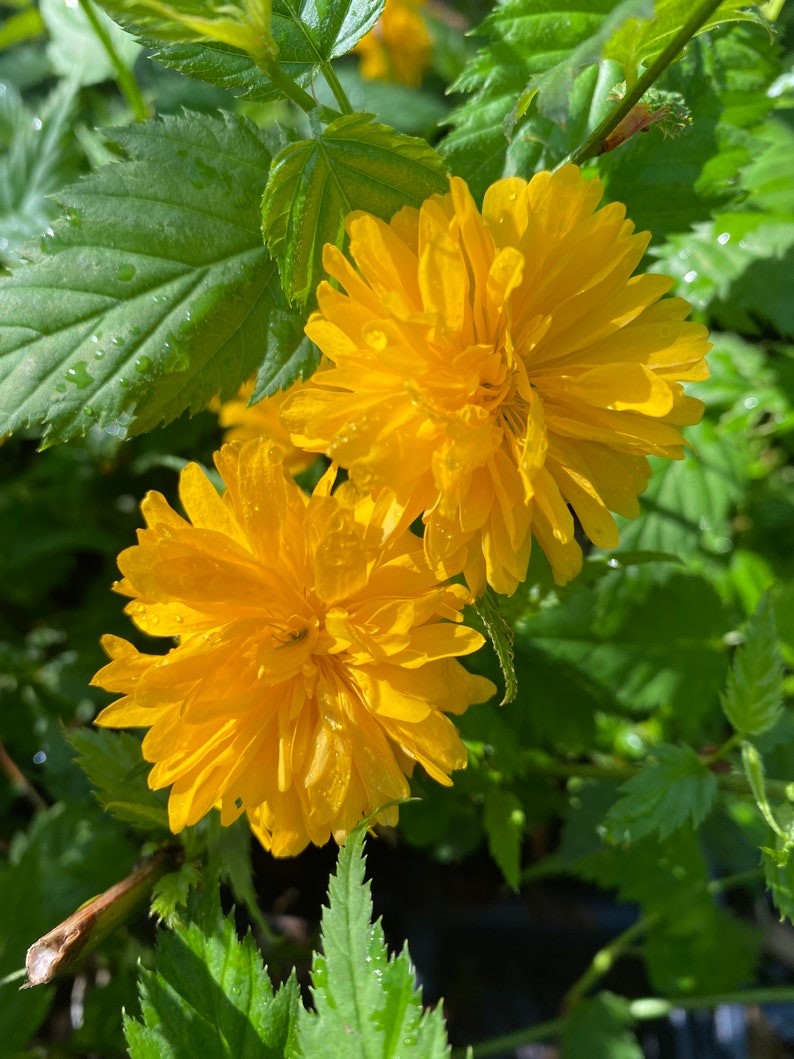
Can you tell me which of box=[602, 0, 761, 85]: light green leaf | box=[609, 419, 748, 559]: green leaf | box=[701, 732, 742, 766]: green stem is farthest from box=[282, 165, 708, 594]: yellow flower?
box=[609, 419, 748, 559]: green leaf

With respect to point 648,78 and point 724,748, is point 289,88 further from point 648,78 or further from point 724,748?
point 724,748

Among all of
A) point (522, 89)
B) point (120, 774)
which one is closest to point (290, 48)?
point (522, 89)

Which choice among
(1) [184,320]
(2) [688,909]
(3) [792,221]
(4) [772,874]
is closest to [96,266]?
(1) [184,320]

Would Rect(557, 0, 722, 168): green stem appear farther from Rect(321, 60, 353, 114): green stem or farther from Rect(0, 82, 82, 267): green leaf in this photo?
Rect(0, 82, 82, 267): green leaf

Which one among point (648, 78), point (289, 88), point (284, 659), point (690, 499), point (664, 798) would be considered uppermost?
point (289, 88)

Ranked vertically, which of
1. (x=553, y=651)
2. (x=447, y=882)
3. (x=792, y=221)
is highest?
(x=792, y=221)

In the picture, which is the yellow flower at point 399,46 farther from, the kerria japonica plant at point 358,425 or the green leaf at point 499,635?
the green leaf at point 499,635

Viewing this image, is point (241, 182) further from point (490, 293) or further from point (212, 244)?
point (490, 293)

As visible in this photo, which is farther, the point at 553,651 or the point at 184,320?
the point at 553,651
